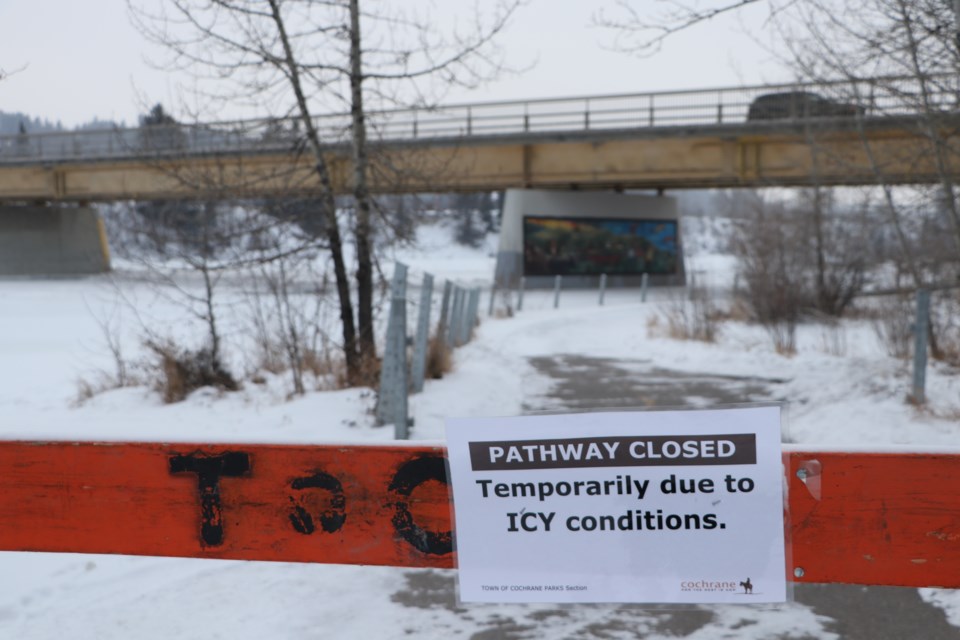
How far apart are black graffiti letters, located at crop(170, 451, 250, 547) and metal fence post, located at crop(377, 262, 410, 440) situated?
494cm

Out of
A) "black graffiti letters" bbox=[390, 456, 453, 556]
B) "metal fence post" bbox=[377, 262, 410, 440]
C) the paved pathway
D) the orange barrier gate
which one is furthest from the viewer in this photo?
"metal fence post" bbox=[377, 262, 410, 440]

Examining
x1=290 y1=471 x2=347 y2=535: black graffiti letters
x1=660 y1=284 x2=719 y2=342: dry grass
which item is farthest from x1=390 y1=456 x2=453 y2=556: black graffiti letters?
x1=660 y1=284 x2=719 y2=342: dry grass

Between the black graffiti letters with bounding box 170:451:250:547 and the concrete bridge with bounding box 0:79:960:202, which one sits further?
the concrete bridge with bounding box 0:79:960:202

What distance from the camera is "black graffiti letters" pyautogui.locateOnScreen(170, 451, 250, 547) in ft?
8.32

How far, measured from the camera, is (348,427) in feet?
27.6

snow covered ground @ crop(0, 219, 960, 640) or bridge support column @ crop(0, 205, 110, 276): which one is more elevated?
bridge support column @ crop(0, 205, 110, 276)

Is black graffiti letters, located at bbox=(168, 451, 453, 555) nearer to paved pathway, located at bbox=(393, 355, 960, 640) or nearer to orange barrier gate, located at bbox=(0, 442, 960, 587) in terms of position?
orange barrier gate, located at bbox=(0, 442, 960, 587)

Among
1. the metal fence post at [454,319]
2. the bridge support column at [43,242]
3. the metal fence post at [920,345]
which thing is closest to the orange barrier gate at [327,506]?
the metal fence post at [920,345]

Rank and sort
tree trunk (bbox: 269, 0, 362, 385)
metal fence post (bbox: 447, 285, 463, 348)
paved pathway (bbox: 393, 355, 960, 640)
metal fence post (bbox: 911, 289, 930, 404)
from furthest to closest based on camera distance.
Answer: metal fence post (bbox: 447, 285, 463, 348) < tree trunk (bbox: 269, 0, 362, 385) < metal fence post (bbox: 911, 289, 930, 404) < paved pathway (bbox: 393, 355, 960, 640)

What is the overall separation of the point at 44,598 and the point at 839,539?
3514mm

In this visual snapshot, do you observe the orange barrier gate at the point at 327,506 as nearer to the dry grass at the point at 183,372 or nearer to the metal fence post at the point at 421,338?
the metal fence post at the point at 421,338

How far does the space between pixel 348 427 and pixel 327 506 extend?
5.96 meters

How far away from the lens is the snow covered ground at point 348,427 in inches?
152

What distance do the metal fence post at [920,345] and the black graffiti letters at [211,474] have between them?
7.96m
